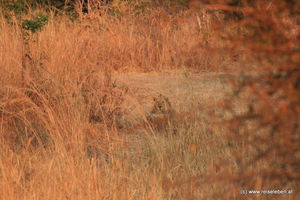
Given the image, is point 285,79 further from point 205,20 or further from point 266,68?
point 205,20

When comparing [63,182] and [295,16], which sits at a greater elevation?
[295,16]

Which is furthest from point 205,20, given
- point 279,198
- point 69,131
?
point 279,198

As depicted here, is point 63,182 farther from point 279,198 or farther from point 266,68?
point 266,68

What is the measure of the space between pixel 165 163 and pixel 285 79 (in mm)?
1919

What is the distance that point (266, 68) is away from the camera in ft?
4.98

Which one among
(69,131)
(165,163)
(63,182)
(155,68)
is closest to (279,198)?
(165,163)

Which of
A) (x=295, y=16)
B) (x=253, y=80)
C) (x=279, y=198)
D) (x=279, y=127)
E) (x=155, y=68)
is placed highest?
(x=295, y=16)

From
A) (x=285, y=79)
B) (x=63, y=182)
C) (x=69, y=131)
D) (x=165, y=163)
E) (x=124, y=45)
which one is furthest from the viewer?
(x=124, y=45)

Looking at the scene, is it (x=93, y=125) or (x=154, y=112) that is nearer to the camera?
(x=93, y=125)

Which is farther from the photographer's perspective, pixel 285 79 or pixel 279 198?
pixel 279 198

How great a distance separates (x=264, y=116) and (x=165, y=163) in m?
1.85

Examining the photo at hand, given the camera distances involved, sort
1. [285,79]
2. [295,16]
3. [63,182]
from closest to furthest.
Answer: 1. [285,79]
2. [295,16]
3. [63,182]

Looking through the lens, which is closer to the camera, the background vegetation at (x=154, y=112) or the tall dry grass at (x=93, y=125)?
Answer: the background vegetation at (x=154, y=112)

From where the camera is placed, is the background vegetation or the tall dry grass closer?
the background vegetation
